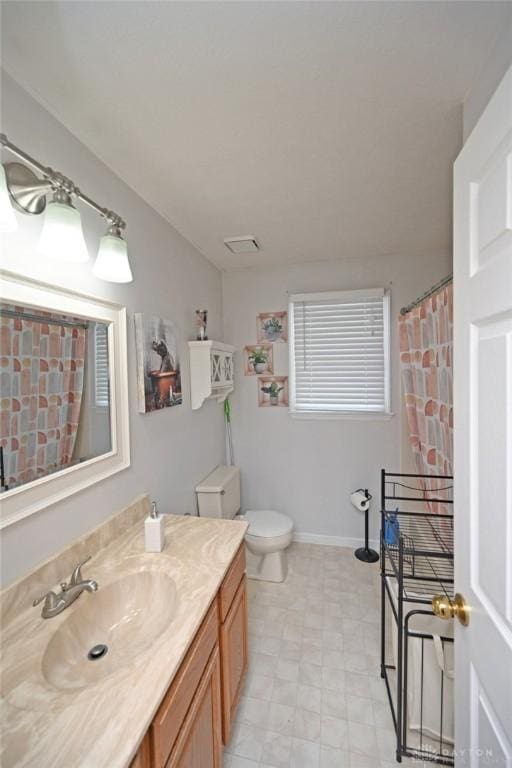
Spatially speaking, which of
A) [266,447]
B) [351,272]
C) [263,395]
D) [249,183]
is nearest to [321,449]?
[266,447]

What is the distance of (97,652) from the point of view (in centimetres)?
91

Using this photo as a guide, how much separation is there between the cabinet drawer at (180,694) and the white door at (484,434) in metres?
0.70

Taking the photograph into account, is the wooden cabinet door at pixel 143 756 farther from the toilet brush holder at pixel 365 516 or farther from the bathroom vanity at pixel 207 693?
the toilet brush holder at pixel 365 516

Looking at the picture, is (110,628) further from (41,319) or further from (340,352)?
(340,352)

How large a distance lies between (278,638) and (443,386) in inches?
64.4

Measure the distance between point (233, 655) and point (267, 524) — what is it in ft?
3.31

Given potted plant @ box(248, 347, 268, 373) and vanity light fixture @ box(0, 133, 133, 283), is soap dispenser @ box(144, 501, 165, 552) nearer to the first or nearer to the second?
vanity light fixture @ box(0, 133, 133, 283)

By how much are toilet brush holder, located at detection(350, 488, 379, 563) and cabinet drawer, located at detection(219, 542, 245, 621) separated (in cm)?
138

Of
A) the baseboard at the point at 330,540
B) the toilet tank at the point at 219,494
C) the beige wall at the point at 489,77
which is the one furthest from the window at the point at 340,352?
the beige wall at the point at 489,77

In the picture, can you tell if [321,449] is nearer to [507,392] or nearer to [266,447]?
[266,447]

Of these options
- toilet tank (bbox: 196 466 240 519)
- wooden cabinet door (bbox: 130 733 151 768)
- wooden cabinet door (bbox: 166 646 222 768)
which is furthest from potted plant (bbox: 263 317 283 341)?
wooden cabinet door (bbox: 130 733 151 768)

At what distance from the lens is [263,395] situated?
8.87ft

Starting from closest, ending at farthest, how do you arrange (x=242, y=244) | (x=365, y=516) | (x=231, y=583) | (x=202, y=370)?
1. (x=231, y=583)
2. (x=202, y=370)
3. (x=242, y=244)
4. (x=365, y=516)

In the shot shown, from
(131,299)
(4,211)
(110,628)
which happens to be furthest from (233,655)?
(4,211)
